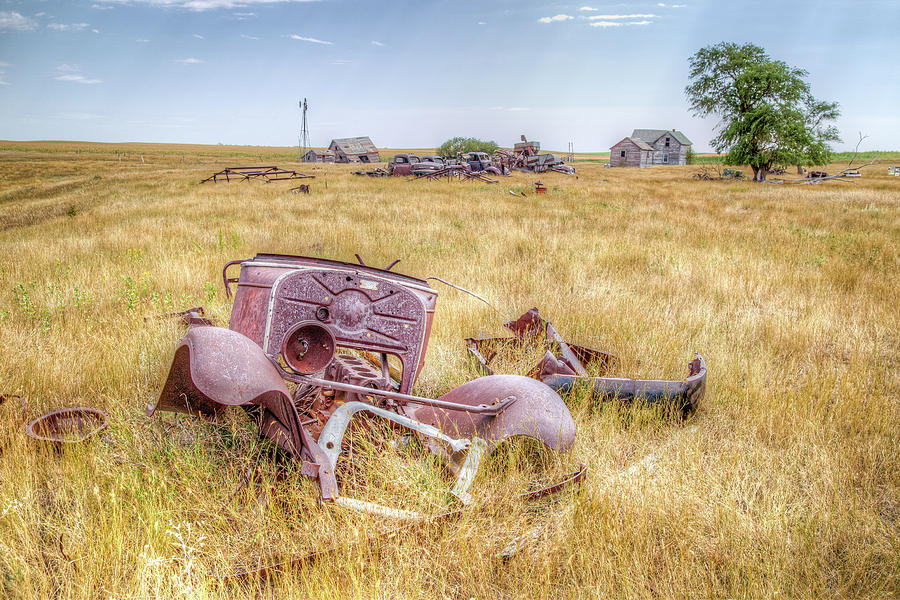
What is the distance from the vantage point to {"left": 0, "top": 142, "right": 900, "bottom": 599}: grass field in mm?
1990

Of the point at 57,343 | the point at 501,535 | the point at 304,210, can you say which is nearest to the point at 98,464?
the point at 501,535

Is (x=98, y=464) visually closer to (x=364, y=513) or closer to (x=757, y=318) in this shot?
(x=364, y=513)

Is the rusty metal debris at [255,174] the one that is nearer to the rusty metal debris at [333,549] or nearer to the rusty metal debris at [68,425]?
the rusty metal debris at [68,425]

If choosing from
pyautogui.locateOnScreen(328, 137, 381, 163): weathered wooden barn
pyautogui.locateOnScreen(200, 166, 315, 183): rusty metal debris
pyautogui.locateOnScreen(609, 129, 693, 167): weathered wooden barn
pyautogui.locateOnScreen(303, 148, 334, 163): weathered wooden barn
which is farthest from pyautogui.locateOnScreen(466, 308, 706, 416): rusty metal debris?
pyautogui.locateOnScreen(609, 129, 693, 167): weathered wooden barn

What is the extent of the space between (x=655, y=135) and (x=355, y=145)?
39.6m

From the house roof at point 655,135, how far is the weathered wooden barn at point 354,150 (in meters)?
35.5

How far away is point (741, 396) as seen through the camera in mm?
3619

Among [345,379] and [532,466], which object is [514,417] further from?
[345,379]

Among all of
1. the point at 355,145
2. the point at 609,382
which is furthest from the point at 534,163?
the point at 609,382

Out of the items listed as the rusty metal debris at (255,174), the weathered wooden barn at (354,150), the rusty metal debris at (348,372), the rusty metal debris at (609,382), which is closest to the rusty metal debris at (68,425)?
the rusty metal debris at (348,372)

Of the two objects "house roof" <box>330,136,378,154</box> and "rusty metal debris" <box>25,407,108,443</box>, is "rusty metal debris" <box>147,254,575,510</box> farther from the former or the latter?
"house roof" <box>330,136,378,154</box>

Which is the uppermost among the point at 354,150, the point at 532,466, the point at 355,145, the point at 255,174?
the point at 355,145

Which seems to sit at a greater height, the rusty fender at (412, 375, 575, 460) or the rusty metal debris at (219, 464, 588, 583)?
the rusty fender at (412, 375, 575, 460)

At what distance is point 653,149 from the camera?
217ft
